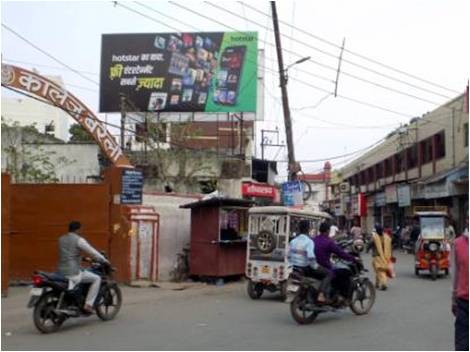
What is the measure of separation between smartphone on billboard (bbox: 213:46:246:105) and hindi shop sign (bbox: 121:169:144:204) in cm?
1839

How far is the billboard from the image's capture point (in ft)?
114

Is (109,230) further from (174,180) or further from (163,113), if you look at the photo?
(163,113)

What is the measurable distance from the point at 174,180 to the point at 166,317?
19427 mm

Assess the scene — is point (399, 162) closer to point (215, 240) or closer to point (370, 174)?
point (370, 174)

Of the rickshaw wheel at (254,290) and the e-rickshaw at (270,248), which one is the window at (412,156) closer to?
the e-rickshaw at (270,248)

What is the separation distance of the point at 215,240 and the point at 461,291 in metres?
10.5

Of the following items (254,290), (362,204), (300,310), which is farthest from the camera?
(362,204)

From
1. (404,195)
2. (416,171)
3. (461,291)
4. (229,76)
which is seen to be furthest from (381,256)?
(416,171)

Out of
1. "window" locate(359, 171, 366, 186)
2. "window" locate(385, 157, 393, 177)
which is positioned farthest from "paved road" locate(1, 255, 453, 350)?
"window" locate(359, 171, 366, 186)

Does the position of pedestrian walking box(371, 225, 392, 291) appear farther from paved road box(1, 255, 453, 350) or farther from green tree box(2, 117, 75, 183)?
green tree box(2, 117, 75, 183)

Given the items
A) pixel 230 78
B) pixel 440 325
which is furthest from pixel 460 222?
pixel 440 325

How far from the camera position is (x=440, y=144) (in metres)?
38.8

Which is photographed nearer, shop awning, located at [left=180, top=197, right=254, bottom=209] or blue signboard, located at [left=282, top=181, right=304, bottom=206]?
shop awning, located at [left=180, top=197, right=254, bottom=209]

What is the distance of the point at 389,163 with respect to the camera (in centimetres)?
Answer: 5238
